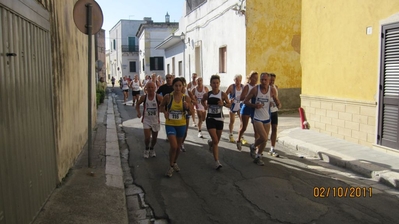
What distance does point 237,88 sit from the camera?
9.29 m

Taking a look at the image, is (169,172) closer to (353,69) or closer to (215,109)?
(215,109)

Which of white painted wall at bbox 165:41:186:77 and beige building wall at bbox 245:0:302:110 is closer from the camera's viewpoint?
beige building wall at bbox 245:0:302:110

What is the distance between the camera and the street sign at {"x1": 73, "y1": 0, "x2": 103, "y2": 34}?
5.99m

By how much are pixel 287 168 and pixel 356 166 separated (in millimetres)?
1253

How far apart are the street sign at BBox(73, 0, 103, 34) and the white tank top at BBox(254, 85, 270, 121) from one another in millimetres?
3260

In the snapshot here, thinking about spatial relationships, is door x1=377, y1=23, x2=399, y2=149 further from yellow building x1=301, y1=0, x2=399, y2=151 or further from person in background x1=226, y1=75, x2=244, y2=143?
person in background x1=226, y1=75, x2=244, y2=143

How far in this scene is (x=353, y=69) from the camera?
28.6 feet

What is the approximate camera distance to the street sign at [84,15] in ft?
19.7

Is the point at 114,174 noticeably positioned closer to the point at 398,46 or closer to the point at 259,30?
the point at 398,46

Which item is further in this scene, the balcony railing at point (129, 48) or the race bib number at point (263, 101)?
the balcony railing at point (129, 48)

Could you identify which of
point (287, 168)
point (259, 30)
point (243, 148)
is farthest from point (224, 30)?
point (287, 168)

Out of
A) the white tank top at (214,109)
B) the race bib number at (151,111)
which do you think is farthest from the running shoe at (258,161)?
the race bib number at (151,111)

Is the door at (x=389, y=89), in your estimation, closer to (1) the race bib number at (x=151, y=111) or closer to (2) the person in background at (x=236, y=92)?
(2) the person in background at (x=236, y=92)
